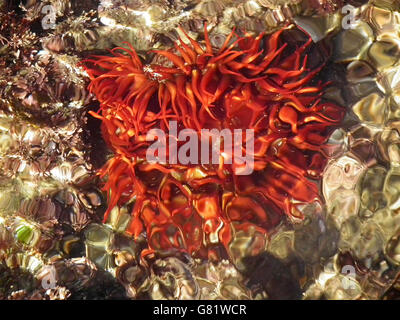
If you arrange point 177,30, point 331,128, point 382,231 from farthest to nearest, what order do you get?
point 177,30 → point 331,128 → point 382,231

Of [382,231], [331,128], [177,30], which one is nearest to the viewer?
[382,231]

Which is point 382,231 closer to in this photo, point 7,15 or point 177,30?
point 177,30

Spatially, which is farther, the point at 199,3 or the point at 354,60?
the point at 199,3

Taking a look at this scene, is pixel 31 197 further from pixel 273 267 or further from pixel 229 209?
pixel 273 267

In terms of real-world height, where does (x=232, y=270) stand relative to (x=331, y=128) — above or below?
below

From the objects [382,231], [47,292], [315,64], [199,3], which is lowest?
[47,292]

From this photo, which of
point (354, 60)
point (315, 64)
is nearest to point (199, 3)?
point (315, 64)

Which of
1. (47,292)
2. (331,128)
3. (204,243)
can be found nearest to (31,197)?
(47,292)
